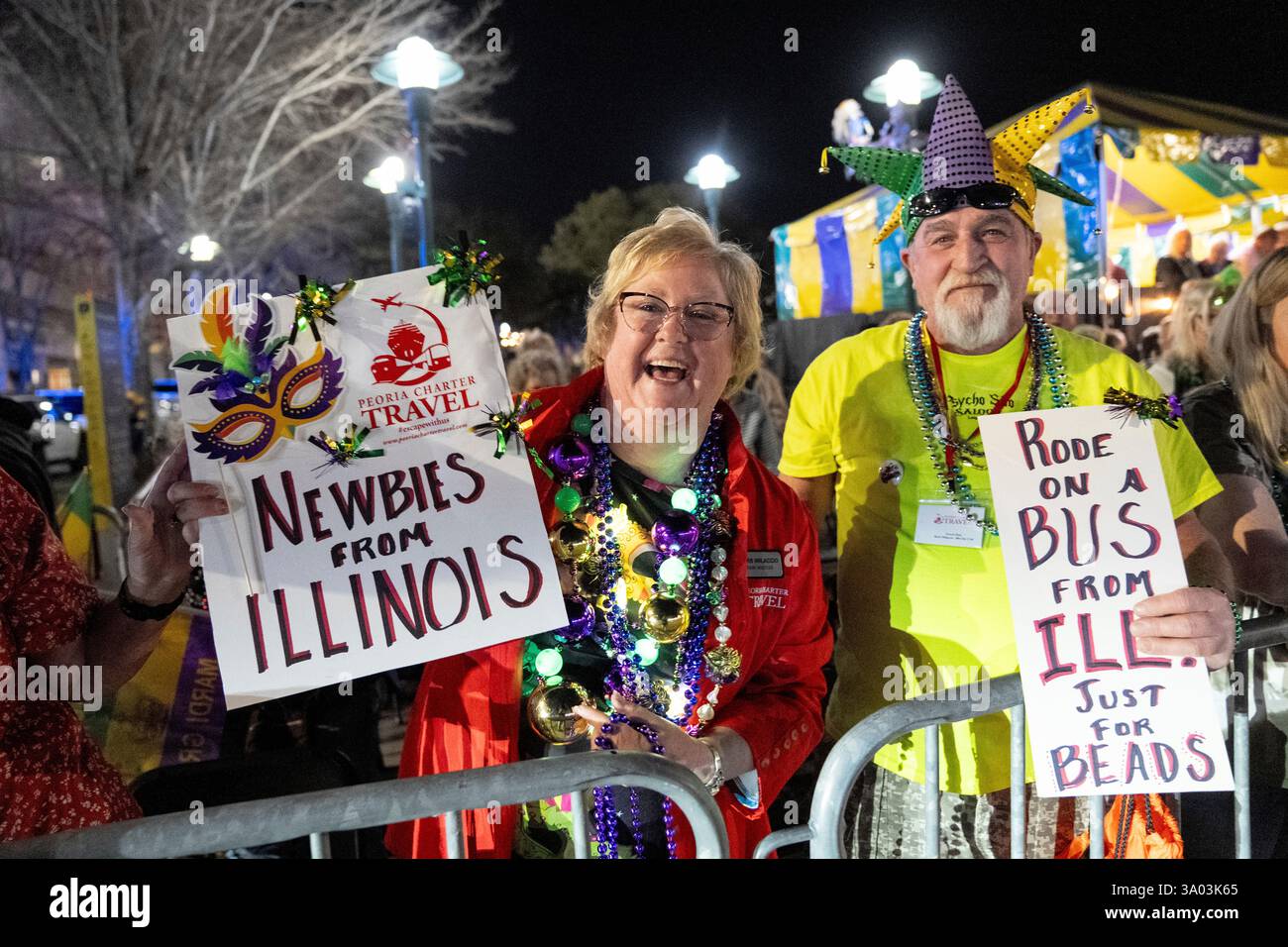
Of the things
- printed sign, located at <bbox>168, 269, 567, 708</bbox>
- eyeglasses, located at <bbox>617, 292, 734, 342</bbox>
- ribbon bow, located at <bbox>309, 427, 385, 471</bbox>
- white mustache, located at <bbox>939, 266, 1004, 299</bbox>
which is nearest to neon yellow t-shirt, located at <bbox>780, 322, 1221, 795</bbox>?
white mustache, located at <bbox>939, 266, 1004, 299</bbox>

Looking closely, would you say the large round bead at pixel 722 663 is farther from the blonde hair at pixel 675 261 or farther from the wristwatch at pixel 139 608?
the wristwatch at pixel 139 608

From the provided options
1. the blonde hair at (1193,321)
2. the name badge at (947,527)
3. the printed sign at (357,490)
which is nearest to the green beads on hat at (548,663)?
the printed sign at (357,490)

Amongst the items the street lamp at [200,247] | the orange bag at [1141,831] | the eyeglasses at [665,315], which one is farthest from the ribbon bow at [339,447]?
the street lamp at [200,247]

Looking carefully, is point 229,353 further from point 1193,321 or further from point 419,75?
point 419,75

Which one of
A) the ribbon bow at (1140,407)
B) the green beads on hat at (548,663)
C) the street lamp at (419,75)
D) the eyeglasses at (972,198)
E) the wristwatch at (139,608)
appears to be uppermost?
the street lamp at (419,75)

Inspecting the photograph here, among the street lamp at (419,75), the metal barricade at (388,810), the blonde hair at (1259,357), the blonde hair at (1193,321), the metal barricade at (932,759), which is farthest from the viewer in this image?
the street lamp at (419,75)

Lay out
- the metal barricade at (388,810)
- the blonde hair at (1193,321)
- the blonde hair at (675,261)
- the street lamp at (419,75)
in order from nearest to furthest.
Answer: the metal barricade at (388,810) → the blonde hair at (675,261) → the blonde hair at (1193,321) → the street lamp at (419,75)

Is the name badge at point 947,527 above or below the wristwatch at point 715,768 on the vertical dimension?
above

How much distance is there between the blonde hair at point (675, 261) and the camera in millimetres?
1900

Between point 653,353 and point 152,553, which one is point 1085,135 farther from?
point 152,553

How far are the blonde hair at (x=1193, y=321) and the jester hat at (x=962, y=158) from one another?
1820 mm

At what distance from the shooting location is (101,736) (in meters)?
2.58

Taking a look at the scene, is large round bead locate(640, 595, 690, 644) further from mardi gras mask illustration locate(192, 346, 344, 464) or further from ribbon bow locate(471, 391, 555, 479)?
mardi gras mask illustration locate(192, 346, 344, 464)

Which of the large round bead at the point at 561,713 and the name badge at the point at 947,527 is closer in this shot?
the large round bead at the point at 561,713
